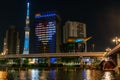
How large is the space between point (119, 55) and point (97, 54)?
65817mm

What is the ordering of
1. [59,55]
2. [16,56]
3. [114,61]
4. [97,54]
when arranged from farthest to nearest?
[16,56], [59,55], [97,54], [114,61]

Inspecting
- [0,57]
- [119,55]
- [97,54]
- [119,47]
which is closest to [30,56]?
[0,57]

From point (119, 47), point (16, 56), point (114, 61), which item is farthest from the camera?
point (16, 56)

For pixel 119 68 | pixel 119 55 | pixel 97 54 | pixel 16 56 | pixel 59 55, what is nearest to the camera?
pixel 119 68

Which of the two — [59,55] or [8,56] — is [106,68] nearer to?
[59,55]

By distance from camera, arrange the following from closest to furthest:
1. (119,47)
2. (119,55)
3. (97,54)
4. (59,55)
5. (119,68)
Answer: (119,47) → (119,68) → (119,55) → (97,54) → (59,55)

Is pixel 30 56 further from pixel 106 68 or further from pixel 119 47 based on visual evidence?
pixel 119 47

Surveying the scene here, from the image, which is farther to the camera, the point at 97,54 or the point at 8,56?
the point at 8,56

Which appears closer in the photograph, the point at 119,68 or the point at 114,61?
the point at 119,68

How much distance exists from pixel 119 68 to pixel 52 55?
293 feet

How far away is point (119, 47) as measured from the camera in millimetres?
84375

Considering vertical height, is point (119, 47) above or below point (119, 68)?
above

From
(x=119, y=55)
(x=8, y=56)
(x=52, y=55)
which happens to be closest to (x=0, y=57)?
(x=8, y=56)

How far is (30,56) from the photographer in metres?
182
